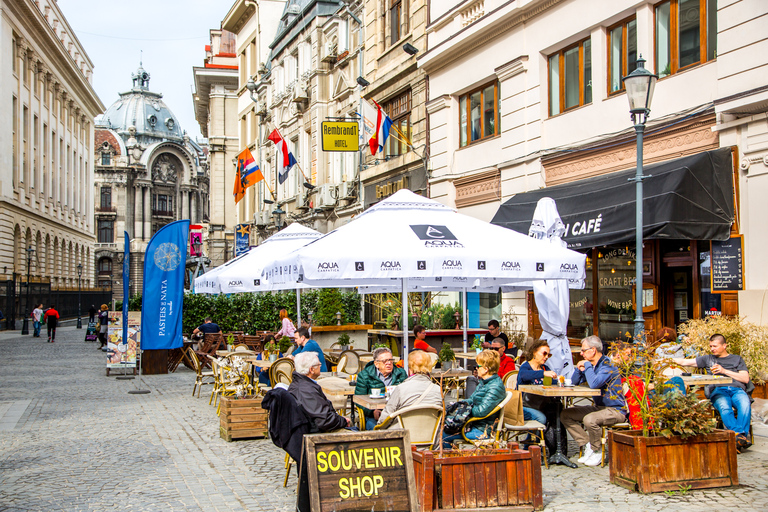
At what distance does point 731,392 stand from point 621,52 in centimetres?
849

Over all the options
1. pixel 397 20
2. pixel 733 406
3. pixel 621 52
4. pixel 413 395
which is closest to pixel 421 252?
pixel 413 395

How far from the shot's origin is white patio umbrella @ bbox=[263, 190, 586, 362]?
8.77m

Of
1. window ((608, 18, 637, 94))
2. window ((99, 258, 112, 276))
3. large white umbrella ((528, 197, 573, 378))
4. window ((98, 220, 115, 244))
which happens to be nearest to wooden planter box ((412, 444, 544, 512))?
large white umbrella ((528, 197, 573, 378))

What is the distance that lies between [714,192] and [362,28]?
17946 millimetres

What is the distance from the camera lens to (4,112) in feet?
163

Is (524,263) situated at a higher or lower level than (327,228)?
lower

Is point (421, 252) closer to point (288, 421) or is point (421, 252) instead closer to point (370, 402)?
point (370, 402)

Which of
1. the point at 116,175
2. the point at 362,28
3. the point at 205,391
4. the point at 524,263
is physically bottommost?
the point at 205,391

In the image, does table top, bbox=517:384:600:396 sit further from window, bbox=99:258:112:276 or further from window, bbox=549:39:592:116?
window, bbox=99:258:112:276

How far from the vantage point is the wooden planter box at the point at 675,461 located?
269 inches

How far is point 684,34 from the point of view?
44.1 ft

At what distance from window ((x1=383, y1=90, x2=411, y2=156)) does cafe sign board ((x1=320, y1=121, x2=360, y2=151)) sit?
47.2 inches

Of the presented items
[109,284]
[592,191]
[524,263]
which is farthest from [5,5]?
[109,284]

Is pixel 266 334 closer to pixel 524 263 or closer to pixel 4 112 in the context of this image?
pixel 524 263
